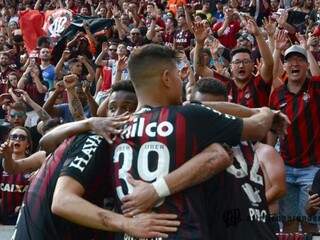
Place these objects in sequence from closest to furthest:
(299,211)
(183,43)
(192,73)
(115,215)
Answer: (115,215)
(299,211)
(192,73)
(183,43)

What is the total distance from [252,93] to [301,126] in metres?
0.56

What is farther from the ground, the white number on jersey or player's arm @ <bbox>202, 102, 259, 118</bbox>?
player's arm @ <bbox>202, 102, 259, 118</bbox>

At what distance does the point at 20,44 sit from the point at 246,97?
1148 centimetres

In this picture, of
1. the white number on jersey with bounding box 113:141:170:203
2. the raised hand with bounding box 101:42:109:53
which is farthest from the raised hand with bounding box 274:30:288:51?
the raised hand with bounding box 101:42:109:53

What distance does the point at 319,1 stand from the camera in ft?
50.6

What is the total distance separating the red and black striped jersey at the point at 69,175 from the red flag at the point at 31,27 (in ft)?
46.5

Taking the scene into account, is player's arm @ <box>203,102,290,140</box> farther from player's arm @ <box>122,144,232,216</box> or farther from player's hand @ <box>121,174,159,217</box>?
player's hand @ <box>121,174,159,217</box>

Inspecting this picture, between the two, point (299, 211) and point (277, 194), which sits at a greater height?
point (277, 194)

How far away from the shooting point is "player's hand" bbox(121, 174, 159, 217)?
3.69 meters

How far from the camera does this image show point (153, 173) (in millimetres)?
3738

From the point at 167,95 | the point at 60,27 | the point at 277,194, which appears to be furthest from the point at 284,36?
the point at 60,27

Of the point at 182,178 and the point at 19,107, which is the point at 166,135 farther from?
the point at 19,107

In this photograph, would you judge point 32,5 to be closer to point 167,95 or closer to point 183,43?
point 183,43

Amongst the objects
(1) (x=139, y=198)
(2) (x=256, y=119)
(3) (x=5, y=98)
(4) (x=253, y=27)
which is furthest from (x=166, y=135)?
(3) (x=5, y=98)
